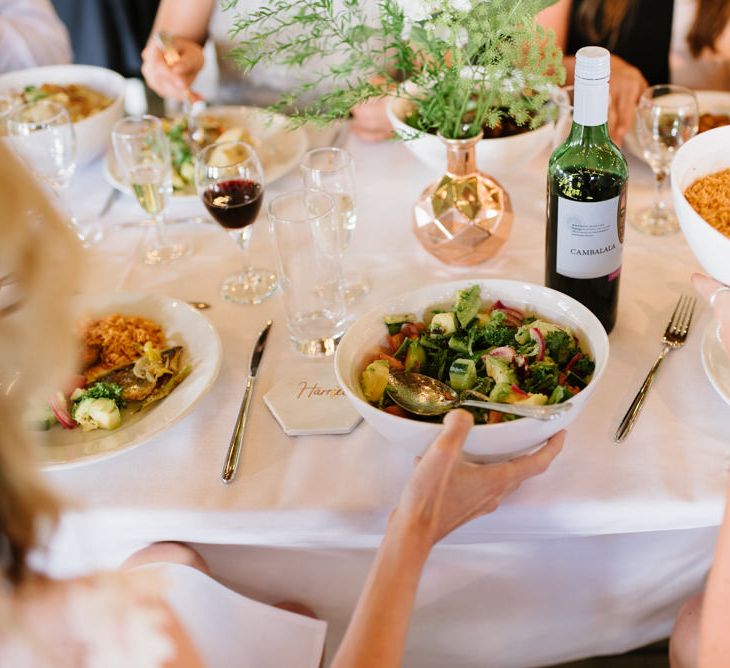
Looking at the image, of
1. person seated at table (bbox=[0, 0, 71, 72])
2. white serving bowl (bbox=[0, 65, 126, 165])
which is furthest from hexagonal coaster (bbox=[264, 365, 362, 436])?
person seated at table (bbox=[0, 0, 71, 72])

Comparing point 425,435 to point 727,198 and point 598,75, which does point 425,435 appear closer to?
point 598,75

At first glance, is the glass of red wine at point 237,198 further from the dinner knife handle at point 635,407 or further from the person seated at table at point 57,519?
the dinner knife handle at point 635,407

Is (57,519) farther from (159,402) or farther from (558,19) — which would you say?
(558,19)

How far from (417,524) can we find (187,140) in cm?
112

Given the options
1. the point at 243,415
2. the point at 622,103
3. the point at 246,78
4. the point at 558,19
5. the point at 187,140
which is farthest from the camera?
the point at 246,78

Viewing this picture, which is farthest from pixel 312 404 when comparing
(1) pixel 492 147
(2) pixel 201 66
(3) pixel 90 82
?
(3) pixel 90 82

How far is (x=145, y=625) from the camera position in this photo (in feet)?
2.76

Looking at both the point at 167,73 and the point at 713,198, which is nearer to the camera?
the point at 713,198

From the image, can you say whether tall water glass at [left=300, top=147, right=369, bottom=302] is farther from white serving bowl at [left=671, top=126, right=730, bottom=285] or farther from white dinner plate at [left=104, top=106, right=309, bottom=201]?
white serving bowl at [left=671, top=126, right=730, bottom=285]

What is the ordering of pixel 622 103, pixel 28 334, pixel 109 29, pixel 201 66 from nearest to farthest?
pixel 28 334, pixel 622 103, pixel 201 66, pixel 109 29

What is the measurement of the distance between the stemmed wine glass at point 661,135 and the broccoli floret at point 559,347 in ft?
1.58

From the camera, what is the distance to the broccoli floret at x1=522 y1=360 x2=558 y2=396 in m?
0.93

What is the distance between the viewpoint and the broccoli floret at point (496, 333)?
3.26 feet

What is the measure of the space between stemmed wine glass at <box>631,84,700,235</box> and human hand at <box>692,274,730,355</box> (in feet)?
1.22
